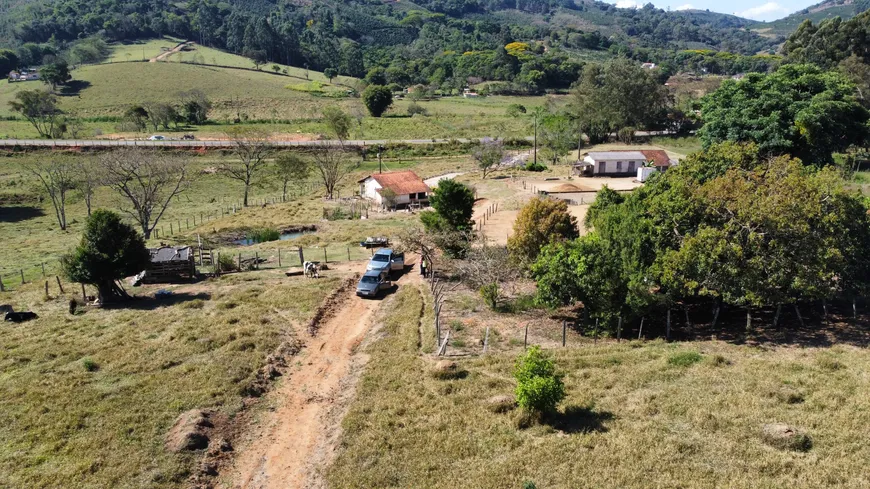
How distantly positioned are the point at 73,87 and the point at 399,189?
11149 centimetres

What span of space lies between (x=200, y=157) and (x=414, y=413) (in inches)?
2996

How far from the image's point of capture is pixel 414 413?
59.5 ft

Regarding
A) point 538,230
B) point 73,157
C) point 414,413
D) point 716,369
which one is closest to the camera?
point 414,413

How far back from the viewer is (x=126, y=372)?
70.5 feet

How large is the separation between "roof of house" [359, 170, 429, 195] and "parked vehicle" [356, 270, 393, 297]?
88.8 ft

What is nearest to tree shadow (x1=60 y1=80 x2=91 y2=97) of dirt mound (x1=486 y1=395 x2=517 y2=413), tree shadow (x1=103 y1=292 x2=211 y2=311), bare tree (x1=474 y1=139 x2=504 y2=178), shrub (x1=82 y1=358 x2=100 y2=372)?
bare tree (x1=474 y1=139 x2=504 y2=178)

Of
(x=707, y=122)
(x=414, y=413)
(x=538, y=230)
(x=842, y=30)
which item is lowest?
(x=414, y=413)

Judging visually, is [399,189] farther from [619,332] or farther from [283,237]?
[619,332]

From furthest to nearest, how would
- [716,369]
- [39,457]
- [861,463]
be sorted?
[716,369] < [39,457] < [861,463]

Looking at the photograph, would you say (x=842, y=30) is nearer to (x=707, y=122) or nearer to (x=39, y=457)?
(x=707, y=122)

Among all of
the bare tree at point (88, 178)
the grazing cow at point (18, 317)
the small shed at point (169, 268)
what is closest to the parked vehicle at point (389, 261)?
the small shed at point (169, 268)

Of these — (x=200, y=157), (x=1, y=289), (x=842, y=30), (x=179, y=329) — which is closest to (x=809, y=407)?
(x=179, y=329)

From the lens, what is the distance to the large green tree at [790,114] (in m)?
48.4

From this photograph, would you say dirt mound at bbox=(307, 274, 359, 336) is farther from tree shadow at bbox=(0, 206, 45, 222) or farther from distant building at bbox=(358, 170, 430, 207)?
tree shadow at bbox=(0, 206, 45, 222)
